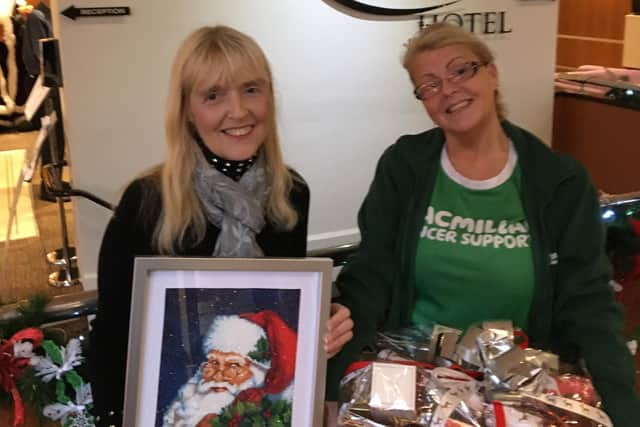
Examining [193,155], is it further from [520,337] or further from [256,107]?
[520,337]

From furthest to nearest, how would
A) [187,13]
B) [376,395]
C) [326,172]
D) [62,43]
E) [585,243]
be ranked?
[326,172] < [187,13] < [62,43] < [585,243] < [376,395]

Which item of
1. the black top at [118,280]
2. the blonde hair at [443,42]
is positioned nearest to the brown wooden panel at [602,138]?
the blonde hair at [443,42]

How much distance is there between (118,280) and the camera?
52.8 inches

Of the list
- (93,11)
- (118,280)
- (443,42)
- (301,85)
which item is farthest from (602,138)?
(118,280)

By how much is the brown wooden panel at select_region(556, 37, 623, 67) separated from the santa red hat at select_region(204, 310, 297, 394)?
8.14 m

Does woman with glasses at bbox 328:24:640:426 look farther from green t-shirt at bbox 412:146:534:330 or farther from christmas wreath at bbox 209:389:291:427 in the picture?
christmas wreath at bbox 209:389:291:427

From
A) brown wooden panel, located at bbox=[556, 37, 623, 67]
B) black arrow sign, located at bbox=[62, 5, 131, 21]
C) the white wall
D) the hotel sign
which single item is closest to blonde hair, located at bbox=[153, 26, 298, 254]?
the white wall

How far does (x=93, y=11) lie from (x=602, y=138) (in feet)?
10.8

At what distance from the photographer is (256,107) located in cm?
136

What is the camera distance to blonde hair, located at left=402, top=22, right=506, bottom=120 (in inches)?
59.3

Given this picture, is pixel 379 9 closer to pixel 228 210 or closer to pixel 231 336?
pixel 228 210

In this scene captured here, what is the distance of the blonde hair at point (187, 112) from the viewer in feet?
4.31

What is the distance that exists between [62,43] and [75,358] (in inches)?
108

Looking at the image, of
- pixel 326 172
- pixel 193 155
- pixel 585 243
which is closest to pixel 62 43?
pixel 326 172
